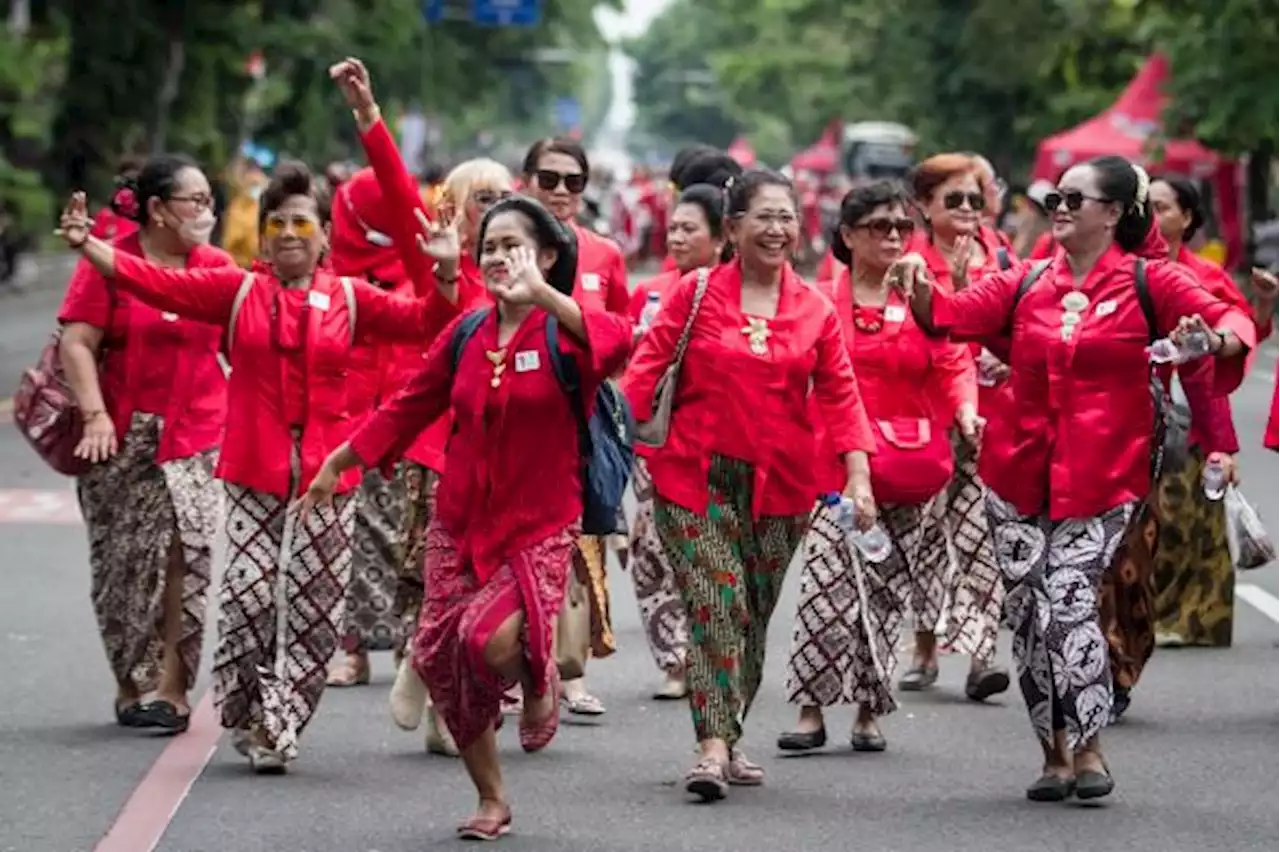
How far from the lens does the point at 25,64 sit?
27922 mm

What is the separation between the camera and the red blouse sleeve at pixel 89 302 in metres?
10.5

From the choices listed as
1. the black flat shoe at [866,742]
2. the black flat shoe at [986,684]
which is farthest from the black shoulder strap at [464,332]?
the black flat shoe at [986,684]

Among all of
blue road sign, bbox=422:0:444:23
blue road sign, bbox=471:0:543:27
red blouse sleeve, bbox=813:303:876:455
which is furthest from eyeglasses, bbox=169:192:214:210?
blue road sign, bbox=471:0:543:27

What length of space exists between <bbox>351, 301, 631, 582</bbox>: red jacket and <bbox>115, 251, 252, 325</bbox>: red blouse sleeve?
51.6 inches

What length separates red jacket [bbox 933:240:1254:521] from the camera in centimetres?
909

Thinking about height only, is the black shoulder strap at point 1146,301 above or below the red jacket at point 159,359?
above

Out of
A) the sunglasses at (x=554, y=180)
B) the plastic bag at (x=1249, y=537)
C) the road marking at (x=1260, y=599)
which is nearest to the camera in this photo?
the sunglasses at (x=554, y=180)

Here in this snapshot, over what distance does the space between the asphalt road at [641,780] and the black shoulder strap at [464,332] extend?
1237 millimetres

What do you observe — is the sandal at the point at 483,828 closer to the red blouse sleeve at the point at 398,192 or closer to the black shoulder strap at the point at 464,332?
the black shoulder strap at the point at 464,332

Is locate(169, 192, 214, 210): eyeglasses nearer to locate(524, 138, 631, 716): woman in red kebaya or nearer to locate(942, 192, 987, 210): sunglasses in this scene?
locate(524, 138, 631, 716): woman in red kebaya

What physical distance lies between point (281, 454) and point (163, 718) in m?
1.20

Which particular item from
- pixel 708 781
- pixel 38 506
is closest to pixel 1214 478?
pixel 708 781

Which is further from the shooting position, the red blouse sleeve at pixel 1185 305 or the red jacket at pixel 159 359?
the red jacket at pixel 159 359

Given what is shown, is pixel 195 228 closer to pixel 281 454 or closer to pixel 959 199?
pixel 281 454
